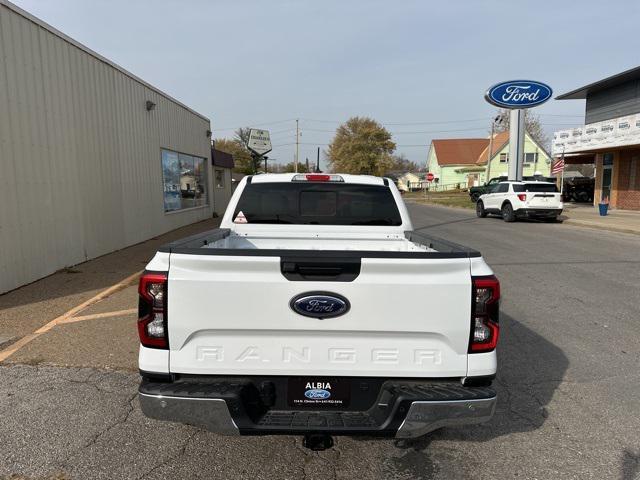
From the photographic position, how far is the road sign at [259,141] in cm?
4600

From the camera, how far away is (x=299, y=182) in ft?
14.6

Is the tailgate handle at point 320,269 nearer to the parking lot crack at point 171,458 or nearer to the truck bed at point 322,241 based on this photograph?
the truck bed at point 322,241

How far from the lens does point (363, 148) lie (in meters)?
75.4

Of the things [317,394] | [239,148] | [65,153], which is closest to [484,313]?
[317,394]

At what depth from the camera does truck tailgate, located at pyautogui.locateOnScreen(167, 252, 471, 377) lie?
236 centimetres

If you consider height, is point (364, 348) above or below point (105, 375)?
above

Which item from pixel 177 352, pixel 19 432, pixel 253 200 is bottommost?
pixel 19 432

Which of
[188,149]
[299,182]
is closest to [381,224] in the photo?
[299,182]

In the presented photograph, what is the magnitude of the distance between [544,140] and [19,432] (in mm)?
80804

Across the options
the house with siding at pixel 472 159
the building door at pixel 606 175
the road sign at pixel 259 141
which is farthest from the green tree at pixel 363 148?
the building door at pixel 606 175

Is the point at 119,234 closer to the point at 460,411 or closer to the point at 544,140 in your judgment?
the point at 460,411

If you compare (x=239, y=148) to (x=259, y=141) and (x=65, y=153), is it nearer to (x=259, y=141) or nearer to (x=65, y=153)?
(x=259, y=141)

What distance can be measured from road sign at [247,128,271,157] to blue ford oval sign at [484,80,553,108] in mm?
26080

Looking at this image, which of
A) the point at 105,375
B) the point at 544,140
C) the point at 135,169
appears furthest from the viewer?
the point at 544,140
